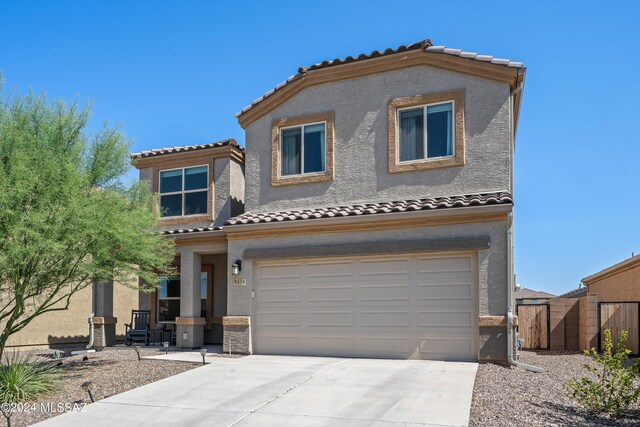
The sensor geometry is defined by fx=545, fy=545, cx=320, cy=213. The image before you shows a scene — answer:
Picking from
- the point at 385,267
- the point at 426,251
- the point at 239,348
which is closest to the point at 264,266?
the point at 239,348

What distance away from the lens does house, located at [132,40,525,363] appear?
12.5 meters

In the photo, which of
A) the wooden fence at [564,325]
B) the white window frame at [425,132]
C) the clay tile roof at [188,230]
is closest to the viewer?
the white window frame at [425,132]

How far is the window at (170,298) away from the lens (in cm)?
1819

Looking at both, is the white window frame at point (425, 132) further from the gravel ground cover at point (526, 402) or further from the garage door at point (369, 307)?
the gravel ground cover at point (526, 402)

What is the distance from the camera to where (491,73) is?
→ 1341 cm

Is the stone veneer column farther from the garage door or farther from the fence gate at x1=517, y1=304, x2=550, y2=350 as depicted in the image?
the fence gate at x1=517, y1=304, x2=550, y2=350

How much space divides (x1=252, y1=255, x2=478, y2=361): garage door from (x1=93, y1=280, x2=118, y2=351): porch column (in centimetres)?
590

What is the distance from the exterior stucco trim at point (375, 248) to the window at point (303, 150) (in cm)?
248

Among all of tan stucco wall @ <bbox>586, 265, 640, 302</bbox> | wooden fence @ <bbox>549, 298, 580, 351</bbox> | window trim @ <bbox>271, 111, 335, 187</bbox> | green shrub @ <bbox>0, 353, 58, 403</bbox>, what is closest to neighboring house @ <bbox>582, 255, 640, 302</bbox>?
tan stucco wall @ <bbox>586, 265, 640, 302</bbox>

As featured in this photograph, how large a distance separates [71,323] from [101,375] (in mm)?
10011

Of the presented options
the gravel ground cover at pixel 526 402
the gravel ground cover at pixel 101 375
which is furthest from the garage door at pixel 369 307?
the gravel ground cover at pixel 101 375

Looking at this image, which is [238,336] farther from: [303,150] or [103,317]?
[103,317]

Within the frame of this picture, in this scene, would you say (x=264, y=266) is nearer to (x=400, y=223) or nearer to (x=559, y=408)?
(x=400, y=223)

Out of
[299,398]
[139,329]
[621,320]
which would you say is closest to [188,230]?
[139,329]
